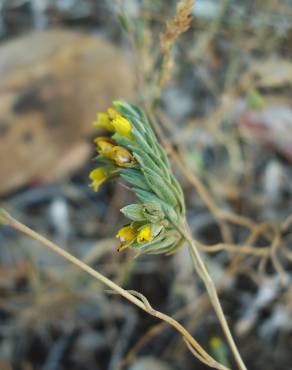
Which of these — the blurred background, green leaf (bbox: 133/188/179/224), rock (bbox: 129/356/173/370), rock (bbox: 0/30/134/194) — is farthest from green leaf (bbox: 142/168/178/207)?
rock (bbox: 0/30/134/194)

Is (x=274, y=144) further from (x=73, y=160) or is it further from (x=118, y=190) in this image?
(x=73, y=160)

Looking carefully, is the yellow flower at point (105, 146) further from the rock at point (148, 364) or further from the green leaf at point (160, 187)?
the rock at point (148, 364)

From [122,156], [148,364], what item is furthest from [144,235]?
[148,364]

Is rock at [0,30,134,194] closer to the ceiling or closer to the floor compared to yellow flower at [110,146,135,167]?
closer to the floor

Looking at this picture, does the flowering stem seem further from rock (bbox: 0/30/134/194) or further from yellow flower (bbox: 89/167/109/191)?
rock (bbox: 0/30/134/194)

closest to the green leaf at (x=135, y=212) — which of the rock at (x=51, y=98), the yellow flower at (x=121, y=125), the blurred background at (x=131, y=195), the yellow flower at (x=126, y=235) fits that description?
the yellow flower at (x=126, y=235)

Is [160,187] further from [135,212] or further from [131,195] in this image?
[131,195]
